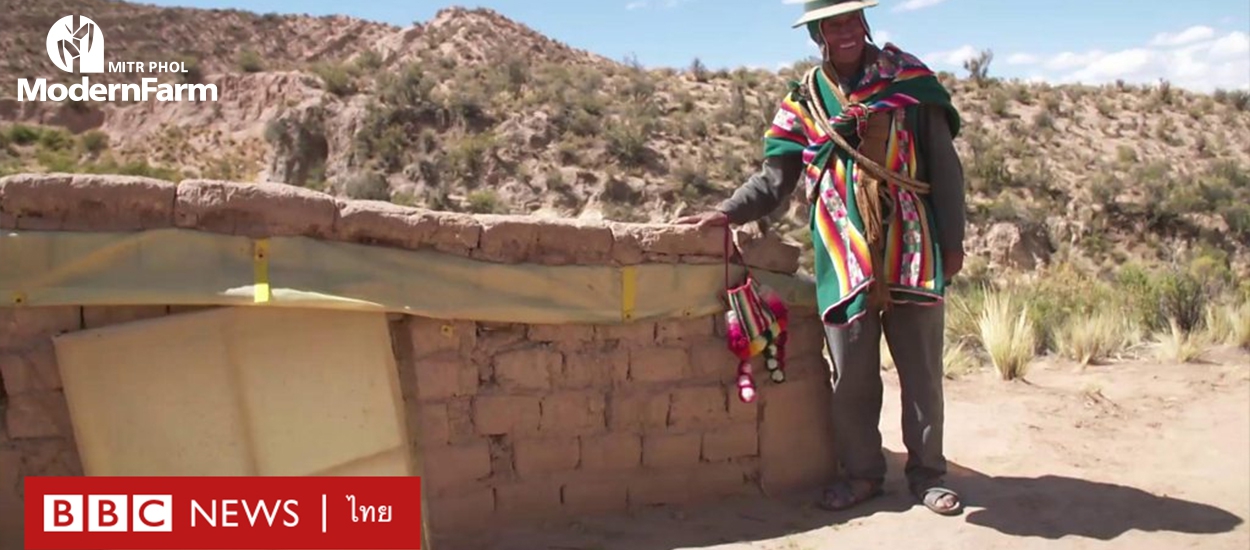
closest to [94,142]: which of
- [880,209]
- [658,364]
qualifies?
[658,364]

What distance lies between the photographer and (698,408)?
432 cm

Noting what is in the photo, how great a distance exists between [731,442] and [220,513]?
1998 mm

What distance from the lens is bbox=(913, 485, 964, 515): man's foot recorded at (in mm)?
4027

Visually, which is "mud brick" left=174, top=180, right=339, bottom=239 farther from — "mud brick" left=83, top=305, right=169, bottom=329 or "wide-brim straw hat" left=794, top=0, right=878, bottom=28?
"wide-brim straw hat" left=794, top=0, right=878, bottom=28

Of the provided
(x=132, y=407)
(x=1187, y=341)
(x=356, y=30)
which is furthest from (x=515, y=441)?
(x=356, y=30)

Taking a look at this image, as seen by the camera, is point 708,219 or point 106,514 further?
point 708,219

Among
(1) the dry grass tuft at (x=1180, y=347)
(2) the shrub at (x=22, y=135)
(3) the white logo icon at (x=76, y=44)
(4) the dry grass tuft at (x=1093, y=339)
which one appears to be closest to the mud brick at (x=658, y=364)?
(4) the dry grass tuft at (x=1093, y=339)

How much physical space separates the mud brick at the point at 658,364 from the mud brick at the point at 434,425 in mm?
771

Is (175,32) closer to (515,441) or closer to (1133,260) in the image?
(1133,260)

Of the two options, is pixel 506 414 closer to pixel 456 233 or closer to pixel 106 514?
pixel 456 233

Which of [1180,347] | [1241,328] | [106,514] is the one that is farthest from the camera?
[1241,328]

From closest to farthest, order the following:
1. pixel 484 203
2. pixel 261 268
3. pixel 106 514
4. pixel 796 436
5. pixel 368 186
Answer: pixel 106 514, pixel 261 268, pixel 796 436, pixel 484 203, pixel 368 186

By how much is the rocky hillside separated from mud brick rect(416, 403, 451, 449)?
1355 centimetres

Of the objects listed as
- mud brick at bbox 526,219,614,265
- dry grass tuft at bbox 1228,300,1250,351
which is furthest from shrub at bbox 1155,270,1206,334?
mud brick at bbox 526,219,614,265
